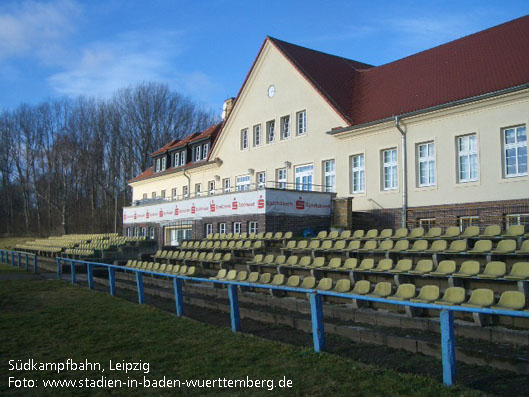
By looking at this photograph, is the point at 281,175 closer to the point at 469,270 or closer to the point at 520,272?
the point at 469,270

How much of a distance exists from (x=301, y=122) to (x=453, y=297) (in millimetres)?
20215

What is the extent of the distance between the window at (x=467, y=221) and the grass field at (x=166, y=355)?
41.4 feet

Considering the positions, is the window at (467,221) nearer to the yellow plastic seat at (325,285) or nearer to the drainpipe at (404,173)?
the drainpipe at (404,173)

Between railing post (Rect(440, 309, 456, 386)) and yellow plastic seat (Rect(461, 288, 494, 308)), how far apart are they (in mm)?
1644

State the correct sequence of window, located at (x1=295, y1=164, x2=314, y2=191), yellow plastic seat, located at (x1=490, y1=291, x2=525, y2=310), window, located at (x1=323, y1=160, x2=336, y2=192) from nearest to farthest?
yellow plastic seat, located at (x1=490, y1=291, x2=525, y2=310)
window, located at (x1=323, y1=160, x2=336, y2=192)
window, located at (x1=295, y1=164, x2=314, y2=191)

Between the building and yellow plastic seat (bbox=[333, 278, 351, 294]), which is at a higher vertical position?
the building

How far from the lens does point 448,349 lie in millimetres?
5105

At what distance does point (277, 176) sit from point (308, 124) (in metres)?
3.67

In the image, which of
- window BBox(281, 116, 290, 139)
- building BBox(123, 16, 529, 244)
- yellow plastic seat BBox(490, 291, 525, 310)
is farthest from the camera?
window BBox(281, 116, 290, 139)

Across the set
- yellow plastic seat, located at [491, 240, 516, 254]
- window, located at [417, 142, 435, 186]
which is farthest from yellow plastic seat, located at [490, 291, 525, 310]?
window, located at [417, 142, 435, 186]

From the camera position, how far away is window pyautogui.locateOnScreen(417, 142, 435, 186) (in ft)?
64.9

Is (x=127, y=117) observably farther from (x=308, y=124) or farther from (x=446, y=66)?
(x=446, y=66)

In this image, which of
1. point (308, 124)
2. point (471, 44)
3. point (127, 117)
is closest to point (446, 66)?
point (471, 44)

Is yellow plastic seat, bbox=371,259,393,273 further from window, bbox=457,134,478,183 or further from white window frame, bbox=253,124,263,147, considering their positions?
white window frame, bbox=253,124,263,147
